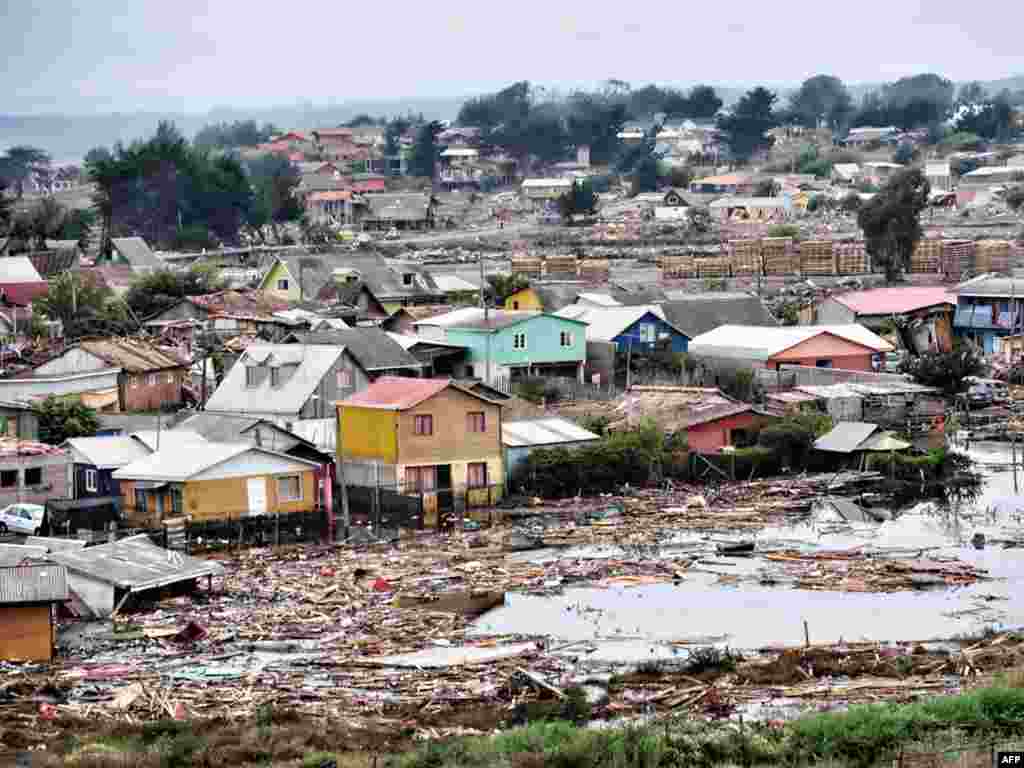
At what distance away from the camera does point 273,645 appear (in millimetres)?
21031

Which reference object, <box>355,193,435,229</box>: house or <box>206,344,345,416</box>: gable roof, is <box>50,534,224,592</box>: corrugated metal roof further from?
<box>355,193,435,229</box>: house

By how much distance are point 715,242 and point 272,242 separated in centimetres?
1639

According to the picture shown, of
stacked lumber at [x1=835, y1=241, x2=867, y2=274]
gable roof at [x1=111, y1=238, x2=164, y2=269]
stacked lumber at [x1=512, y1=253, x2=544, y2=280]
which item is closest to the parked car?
gable roof at [x1=111, y1=238, x2=164, y2=269]

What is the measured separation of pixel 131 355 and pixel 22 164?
4325 inches

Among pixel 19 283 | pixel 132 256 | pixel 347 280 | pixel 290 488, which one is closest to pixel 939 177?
pixel 132 256

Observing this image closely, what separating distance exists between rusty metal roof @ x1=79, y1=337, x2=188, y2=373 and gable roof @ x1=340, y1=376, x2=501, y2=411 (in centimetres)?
644

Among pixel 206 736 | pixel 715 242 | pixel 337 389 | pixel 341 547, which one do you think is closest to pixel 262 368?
pixel 337 389

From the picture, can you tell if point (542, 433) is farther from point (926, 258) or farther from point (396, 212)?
point (396, 212)

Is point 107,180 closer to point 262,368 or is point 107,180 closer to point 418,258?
point 418,258

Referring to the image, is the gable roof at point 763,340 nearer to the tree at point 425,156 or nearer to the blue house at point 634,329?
the blue house at point 634,329

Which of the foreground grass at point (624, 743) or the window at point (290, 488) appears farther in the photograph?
the window at point (290, 488)

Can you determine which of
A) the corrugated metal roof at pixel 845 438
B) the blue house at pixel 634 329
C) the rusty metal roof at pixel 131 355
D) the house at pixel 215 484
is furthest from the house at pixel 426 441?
the blue house at pixel 634 329

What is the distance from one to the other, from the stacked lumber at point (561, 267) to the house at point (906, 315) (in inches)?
587

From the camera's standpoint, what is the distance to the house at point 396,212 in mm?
82312
